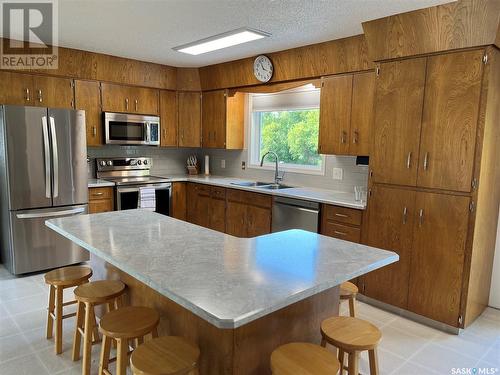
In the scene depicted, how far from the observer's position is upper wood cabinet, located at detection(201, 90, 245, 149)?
5.06m

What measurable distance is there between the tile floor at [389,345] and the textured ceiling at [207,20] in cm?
245

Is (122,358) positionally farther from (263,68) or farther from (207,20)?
(263,68)

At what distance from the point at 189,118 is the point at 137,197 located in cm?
147

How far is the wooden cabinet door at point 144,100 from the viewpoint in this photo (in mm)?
4898

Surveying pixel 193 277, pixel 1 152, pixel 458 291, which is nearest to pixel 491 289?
pixel 458 291

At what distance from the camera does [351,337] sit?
1692mm

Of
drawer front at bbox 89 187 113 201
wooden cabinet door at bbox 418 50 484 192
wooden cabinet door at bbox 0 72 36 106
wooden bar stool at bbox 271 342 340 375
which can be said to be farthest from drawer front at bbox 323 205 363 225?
wooden cabinet door at bbox 0 72 36 106

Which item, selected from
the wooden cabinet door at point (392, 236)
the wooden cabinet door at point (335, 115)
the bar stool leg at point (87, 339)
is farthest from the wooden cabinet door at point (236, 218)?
the bar stool leg at point (87, 339)

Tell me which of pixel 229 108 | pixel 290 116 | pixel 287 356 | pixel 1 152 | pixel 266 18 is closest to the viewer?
pixel 287 356

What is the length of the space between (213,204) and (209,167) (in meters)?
1.19

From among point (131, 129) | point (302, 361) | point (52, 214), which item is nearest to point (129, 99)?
point (131, 129)

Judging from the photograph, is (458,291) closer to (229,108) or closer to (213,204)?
(213,204)

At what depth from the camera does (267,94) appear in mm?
4887

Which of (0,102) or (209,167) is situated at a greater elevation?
(0,102)
